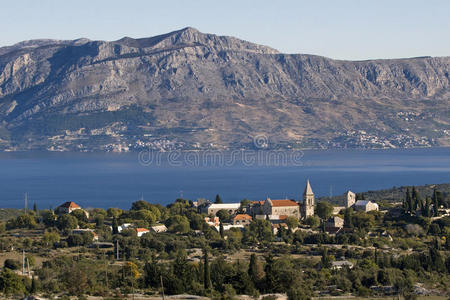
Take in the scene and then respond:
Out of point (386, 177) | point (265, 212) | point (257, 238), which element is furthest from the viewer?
point (386, 177)

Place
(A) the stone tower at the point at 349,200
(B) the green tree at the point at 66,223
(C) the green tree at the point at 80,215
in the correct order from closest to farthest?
(B) the green tree at the point at 66,223, (C) the green tree at the point at 80,215, (A) the stone tower at the point at 349,200

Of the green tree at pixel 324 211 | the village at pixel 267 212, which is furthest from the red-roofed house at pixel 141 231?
the green tree at pixel 324 211

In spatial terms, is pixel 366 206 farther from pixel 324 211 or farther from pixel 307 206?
pixel 307 206

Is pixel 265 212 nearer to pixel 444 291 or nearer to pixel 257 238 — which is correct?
pixel 257 238

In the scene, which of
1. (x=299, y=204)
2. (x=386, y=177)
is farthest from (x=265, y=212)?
(x=386, y=177)

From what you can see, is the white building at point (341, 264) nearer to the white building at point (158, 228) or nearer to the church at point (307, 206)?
the white building at point (158, 228)

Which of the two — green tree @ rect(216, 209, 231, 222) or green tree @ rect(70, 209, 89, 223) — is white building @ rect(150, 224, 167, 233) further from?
green tree @ rect(70, 209, 89, 223)

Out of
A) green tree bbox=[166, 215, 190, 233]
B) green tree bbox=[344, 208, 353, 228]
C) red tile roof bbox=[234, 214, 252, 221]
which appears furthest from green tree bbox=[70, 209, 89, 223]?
green tree bbox=[344, 208, 353, 228]

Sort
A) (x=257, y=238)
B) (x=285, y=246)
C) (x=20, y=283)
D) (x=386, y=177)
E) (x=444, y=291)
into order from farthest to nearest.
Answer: (x=386, y=177) < (x=257, y=238) < (x=285, y=246) < (x=444, y=291) < (x=20, y=283)
